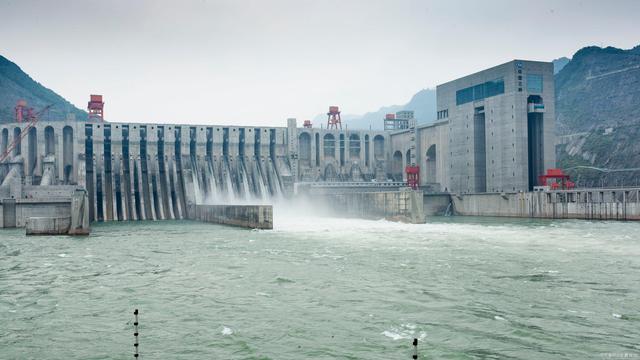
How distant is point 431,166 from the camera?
254 feet

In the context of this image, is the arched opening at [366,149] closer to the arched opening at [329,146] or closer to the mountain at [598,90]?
the arched opening at [329,146]

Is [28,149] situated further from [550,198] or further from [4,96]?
[4,96]

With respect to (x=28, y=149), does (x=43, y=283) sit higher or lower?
lower

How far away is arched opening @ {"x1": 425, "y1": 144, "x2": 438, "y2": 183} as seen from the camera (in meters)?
77.2

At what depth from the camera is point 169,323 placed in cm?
1184

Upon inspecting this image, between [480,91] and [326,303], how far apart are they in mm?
59018

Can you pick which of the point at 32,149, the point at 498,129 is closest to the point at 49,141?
the point at 32,149

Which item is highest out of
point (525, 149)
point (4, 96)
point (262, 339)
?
point (4, 96)

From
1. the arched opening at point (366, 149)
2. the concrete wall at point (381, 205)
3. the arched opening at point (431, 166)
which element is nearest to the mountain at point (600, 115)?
the arched opening at point (431, 166)

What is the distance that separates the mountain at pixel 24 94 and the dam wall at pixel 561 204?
126920 millimetres

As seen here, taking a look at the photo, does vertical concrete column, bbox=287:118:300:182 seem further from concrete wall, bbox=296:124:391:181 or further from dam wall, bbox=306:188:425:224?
dam wall, bbox=306:188:425:224

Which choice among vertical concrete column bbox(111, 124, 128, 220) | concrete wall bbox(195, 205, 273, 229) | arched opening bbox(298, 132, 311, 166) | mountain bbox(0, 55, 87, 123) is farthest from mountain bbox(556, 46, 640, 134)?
mountain bbox(0, 55, 87, 123)

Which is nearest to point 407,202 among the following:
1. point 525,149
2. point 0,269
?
point 525,149

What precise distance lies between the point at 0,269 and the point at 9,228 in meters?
30.1
